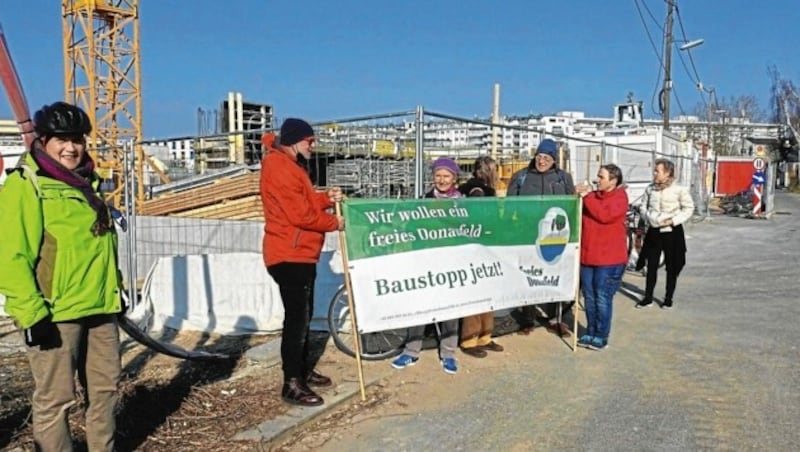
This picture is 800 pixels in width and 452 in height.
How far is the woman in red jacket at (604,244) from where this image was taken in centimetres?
618

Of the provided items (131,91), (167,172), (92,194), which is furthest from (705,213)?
(131,91)

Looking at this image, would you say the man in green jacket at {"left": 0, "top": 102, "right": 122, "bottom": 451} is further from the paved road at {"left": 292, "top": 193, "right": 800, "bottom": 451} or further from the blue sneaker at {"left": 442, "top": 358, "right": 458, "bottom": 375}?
the blue sneaker at {"left": 442, "top": 358, "right": 458, "bottom": 375}

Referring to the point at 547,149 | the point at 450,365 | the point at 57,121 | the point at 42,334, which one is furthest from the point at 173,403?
the point at 547,149

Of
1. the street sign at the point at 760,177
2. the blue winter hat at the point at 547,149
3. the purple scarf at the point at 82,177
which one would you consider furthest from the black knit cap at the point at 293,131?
the street sign at the point at 760,177

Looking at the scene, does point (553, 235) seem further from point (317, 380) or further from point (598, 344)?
point (317, 380)

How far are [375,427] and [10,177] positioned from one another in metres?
2.66

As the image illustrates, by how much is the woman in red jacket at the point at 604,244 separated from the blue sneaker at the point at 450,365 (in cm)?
155

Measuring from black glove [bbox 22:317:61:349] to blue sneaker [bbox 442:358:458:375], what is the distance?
3204 millimetres

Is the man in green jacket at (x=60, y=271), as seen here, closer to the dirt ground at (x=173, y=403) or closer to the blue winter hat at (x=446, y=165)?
the dirt ground at (x=173, y=403)

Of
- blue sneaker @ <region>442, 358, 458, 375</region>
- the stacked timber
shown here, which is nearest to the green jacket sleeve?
blue sneaker @ <region>442, 358, 458, 375</region>

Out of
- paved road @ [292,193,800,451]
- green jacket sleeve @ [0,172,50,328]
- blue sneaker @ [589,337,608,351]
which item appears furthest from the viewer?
blue sneaker @ [589,337,608,351]

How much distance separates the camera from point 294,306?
4586mm

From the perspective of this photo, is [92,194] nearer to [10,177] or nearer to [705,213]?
[10,177]

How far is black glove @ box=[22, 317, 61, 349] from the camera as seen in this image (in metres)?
2.96
